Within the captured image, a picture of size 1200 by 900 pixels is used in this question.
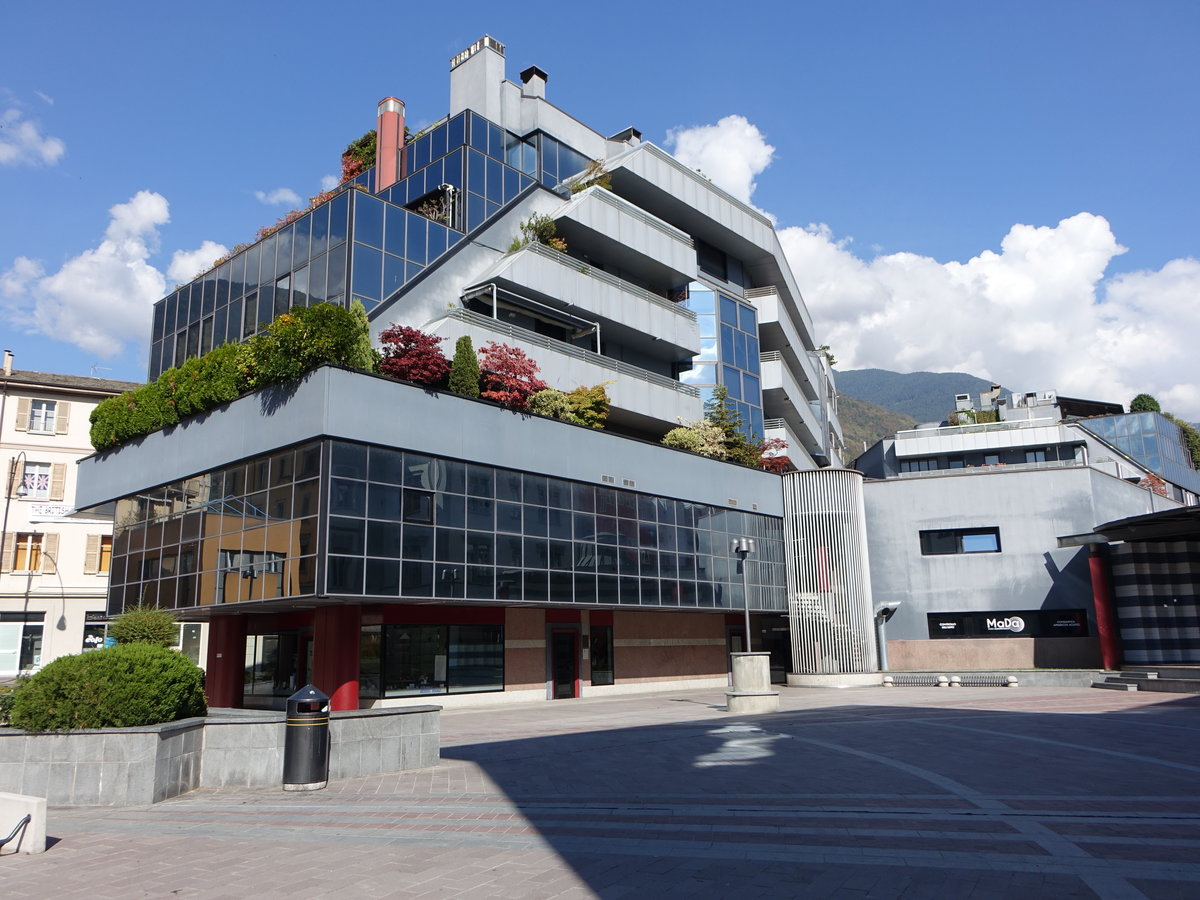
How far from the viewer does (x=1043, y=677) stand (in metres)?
31.7

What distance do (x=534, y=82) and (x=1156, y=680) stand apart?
34.2 m

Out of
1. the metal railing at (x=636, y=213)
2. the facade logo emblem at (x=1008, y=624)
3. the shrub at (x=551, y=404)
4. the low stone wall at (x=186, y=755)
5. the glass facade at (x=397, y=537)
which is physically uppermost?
the metal railing at (x=636, y=213)

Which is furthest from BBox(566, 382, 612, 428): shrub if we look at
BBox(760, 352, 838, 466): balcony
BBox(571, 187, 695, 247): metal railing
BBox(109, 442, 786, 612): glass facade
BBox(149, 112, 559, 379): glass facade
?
BBox(760, 352, 838, 466): balcony

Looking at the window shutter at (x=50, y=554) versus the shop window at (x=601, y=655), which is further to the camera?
the window shutter at (x=50, y=554)

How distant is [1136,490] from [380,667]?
33.4 m

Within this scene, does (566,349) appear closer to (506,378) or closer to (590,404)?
(590,404)

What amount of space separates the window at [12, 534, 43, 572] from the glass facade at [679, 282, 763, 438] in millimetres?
35072

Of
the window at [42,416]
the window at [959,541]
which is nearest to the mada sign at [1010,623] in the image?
the window at [959,541]

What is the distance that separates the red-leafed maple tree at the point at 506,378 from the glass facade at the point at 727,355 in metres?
14.9

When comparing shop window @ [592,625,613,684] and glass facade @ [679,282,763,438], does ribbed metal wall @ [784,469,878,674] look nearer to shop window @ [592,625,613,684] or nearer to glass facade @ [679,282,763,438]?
glass facade @ [679,282,763,438]

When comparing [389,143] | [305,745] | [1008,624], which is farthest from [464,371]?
[1008,624]

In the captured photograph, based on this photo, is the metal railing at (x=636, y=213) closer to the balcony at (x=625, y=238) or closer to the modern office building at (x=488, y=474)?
the balcony at (x=625, y=238)

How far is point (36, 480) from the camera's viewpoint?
4678cm

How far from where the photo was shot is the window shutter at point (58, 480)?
154 feet
